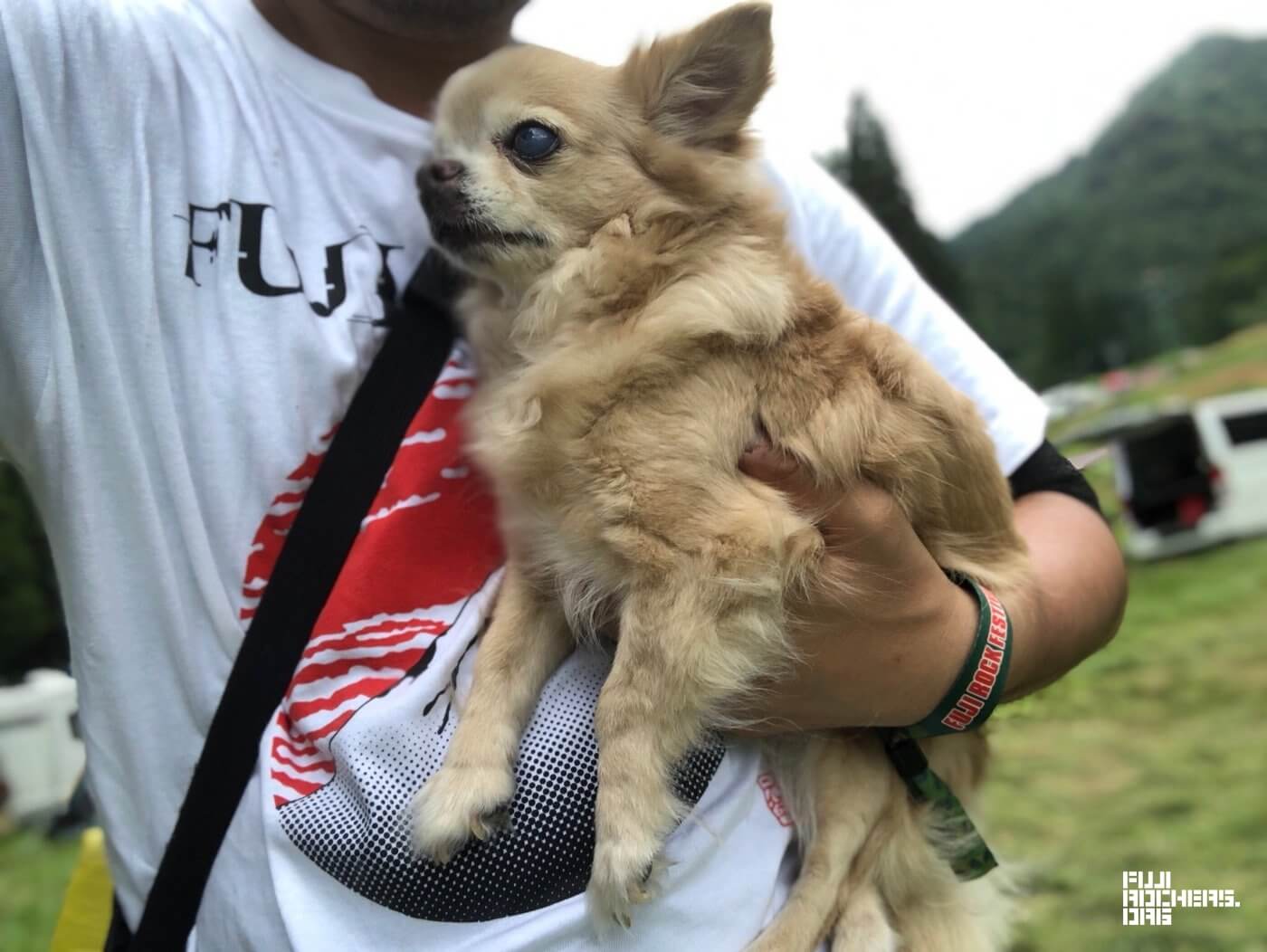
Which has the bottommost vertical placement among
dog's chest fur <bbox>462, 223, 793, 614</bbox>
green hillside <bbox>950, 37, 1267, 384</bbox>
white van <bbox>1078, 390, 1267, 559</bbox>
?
green hillside <bbox>950, 37, 1267, 384</bbox>

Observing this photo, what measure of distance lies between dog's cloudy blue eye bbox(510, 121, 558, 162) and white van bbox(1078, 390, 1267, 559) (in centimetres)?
579

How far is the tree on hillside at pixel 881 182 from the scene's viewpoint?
9.90 feet

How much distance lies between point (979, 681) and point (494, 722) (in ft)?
2.89

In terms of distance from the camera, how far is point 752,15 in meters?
1.76

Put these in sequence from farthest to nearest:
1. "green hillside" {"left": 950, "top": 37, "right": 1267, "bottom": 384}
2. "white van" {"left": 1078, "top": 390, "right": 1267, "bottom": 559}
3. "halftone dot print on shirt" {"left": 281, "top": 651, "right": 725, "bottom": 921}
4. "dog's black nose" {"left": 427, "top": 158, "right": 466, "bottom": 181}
Result: 1. "green hillside" {"left": 950, "top": 37, "right": 1267, "bottom": 384}
2. "white van" {"left": 1078, "top": 390, "right": 1267, "bottom": 559}
3. "dog's black nose" {"left": 427, "top": 158, "right": 466, "bottom": 181}
4. "halftone dot print on shirt" {"left": 281, "top": 651, "right": 725, "bottom": 921}

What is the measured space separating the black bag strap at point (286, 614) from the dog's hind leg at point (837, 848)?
866 mm

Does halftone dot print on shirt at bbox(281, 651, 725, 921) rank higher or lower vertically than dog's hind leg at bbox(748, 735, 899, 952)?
higher

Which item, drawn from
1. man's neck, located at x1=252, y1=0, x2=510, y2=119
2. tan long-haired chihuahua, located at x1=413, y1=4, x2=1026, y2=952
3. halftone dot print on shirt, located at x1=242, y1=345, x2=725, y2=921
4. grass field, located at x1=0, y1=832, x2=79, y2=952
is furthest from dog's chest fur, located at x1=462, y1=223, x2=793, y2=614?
grass field, located at x1=0, y1=832, x2=79, y2=952

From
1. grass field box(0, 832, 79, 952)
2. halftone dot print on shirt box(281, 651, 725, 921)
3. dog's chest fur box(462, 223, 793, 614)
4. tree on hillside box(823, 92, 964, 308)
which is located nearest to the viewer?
halftone dot print on shirt box(281, 651, 725, 921)

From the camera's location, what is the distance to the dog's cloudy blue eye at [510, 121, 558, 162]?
174 centimetres

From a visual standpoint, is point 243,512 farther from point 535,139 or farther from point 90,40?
point 535,139

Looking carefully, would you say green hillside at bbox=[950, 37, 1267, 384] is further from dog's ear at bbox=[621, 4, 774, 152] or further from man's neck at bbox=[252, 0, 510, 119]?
man's neck at bbox=[252, 0, 510, 119]

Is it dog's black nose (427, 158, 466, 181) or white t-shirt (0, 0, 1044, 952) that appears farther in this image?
dog's black nose (427, 158, 466, 181)

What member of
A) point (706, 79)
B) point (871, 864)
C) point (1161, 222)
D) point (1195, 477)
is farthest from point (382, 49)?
point (1161, 222)
